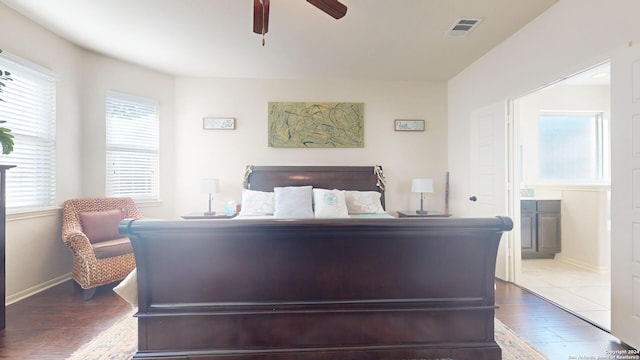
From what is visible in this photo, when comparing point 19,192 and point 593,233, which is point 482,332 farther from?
point 19,192

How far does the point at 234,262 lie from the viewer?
1.83 m

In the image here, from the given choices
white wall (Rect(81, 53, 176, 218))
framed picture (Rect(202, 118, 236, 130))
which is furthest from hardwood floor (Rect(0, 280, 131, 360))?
framed picture (Rect(202, 118, 236, 130))

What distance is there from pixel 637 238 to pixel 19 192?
17.2 ft

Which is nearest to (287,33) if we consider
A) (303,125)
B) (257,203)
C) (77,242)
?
(303,125)

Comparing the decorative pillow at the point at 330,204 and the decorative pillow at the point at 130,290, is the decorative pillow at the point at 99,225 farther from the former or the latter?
the decorative pillow at the point at 330,204

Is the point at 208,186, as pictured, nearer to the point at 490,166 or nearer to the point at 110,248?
the point at 110,248

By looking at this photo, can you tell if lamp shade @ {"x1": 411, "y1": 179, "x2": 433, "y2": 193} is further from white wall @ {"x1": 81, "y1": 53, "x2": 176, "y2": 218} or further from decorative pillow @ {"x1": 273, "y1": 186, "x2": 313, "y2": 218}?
white wall @ {"x1": 81, "y1": 53, "x2": 176, "y2": 218}

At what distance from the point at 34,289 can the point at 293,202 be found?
286cm

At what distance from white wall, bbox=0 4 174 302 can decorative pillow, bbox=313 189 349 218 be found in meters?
2.30

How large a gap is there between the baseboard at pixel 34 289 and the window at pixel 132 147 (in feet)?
3.60

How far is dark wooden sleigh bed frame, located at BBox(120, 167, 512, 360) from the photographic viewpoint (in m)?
1.79

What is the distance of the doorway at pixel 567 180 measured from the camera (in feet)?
12.2

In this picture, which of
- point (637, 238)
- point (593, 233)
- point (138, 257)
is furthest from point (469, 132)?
point (138, 257)

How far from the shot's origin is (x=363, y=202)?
4.04 metres
